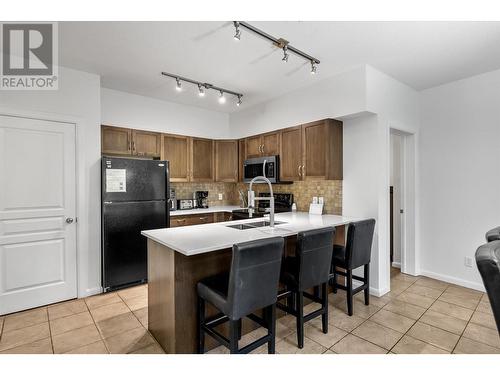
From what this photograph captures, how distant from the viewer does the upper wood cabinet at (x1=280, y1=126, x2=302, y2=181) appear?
3693mm

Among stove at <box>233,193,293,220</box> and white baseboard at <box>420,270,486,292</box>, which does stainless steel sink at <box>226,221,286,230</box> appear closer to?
stove at <box>233,193,293,220</box>

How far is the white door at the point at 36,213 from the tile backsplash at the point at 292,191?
1784mm

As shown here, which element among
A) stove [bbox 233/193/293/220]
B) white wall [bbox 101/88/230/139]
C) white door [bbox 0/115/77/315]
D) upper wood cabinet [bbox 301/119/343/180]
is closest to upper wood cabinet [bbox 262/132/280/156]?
upper wood cabinet [bbox 301/119/343/180]

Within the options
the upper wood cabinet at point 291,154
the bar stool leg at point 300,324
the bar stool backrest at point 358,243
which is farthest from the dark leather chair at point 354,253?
the upper wood cabinet at point 291,154

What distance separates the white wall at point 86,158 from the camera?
3.04 meters

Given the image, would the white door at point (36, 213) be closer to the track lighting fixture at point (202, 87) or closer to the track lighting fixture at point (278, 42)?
the track lighting fixture at point (202, 87)

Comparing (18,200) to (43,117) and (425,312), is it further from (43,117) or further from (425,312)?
(425,312)

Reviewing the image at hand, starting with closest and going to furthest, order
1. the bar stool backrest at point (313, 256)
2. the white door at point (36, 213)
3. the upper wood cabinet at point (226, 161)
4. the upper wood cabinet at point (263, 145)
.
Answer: the bar stool backrest at point (313, 256)
the white door at point (36, 213)
the upper wood cabinet at point (263, 145)
the upper wood cabinet at point (226, 161)

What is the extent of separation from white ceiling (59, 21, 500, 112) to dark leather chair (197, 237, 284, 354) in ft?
5.94

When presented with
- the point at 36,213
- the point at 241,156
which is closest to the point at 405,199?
the point at 241,156

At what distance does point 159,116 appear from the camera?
4.27 m

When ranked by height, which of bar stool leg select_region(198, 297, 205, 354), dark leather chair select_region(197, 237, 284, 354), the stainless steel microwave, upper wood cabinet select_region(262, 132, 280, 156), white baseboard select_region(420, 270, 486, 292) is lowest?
white baseboard select_region(420, 270, 486, 292)

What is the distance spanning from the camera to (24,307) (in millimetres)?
2846

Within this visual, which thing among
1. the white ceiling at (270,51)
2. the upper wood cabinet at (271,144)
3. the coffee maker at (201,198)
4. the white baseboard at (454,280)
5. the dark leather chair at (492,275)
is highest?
the white ceiling at (270,51)
